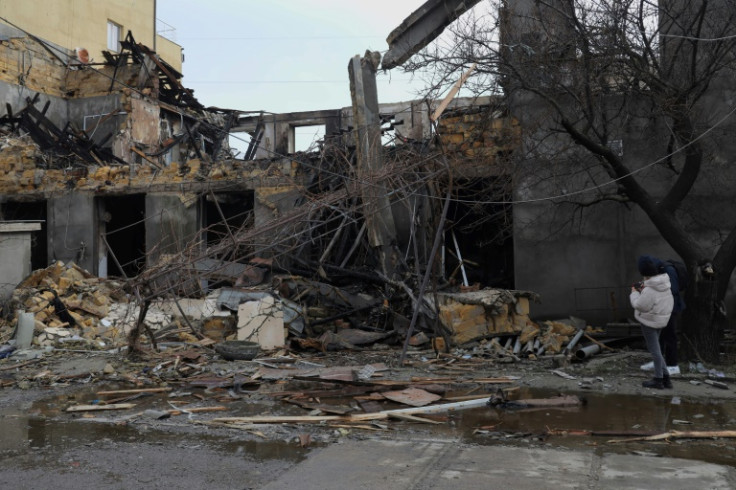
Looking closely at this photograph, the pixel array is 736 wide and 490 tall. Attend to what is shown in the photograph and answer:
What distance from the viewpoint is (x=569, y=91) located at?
8.89 meters

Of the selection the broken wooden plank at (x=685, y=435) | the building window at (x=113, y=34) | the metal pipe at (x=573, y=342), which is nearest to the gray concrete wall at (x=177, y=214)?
the metal pipe at (x=573, y=342)

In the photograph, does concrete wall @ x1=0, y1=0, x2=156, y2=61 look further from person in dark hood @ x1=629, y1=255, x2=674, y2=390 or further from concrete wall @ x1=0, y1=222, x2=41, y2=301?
person in dark hood @ x1=629, y1=255, x2=674, y2=390

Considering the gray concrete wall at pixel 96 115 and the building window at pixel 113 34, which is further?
the building window at pixel 113 34

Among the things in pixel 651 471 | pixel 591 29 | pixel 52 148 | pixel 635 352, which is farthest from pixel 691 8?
pixel 52 148

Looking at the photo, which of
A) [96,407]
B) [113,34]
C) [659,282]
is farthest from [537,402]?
[113,34]

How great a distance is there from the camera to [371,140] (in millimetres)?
12773

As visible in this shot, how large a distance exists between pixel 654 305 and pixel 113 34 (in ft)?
113

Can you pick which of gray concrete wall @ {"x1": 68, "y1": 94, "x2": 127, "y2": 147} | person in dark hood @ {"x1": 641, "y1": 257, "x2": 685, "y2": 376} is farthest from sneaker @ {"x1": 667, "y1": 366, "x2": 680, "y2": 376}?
gray concrete wall @ {"x1": 68, "y1": 94, "x2": 127, "y2": 147}

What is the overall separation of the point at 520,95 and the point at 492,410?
6.98 meters

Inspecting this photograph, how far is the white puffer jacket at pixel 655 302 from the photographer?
288 inches

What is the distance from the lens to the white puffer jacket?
24.0ft

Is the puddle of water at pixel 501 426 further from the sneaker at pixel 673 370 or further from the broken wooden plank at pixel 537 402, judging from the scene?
the sneaker at pixel 673 370

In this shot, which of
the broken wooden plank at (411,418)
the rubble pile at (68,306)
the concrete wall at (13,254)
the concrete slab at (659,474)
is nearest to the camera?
the concrete slab at (659,474)

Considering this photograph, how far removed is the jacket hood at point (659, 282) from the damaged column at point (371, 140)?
5347 millimetres
